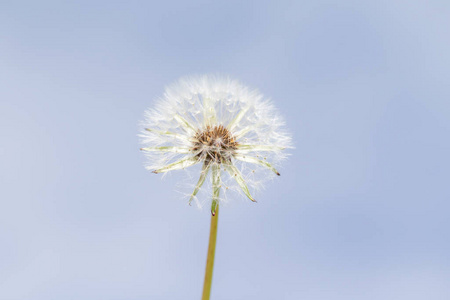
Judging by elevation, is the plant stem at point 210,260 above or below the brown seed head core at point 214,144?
below

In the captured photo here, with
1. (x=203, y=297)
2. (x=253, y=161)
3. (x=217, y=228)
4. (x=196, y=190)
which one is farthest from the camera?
(x=253, y=161)

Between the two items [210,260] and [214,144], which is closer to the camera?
[210,260]

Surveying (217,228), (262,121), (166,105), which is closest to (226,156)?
(262,121)

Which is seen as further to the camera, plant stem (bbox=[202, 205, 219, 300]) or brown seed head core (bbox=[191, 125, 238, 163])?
brown seed head core (bbox=[191, 125, 238, 163])

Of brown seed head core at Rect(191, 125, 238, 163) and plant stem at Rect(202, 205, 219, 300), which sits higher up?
brown seed head core at Rect(191, 125, 238, 163)

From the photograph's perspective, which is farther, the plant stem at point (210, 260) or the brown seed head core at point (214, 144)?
the brown seed head core at point (214, 144)

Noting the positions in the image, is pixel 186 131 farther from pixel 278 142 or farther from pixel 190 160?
pixel 278 142

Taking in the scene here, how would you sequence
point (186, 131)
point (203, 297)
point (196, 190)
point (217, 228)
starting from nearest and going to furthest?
point (203, 297), point (217, 228), point (196, 190), point (186, 131)

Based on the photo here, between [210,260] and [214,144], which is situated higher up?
[214,144]
